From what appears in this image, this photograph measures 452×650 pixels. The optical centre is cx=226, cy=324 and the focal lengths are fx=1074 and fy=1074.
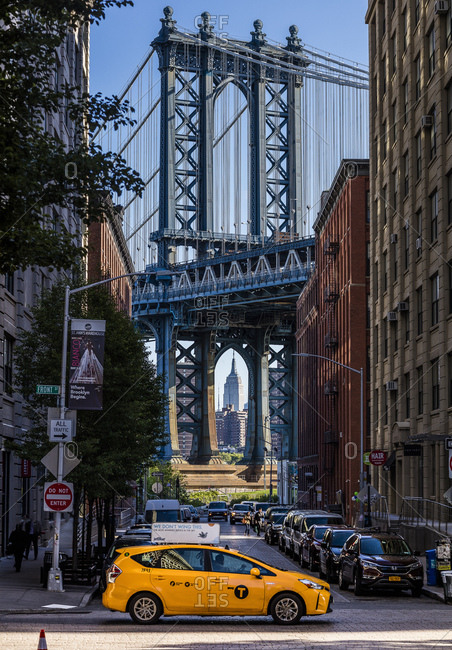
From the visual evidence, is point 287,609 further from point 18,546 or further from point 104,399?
point 104,399

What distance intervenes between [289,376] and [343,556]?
15799 centimetres

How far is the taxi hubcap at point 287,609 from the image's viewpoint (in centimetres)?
1922

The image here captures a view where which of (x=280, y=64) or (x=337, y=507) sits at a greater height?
(x=280, y=64)

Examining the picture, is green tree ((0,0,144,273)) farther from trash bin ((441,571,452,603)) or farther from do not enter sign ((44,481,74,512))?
trash bin ((441,571,452,603))

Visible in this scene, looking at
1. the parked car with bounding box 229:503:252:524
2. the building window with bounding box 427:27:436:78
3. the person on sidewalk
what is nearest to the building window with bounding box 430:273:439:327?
the building window with bounding box 427:27:436:78

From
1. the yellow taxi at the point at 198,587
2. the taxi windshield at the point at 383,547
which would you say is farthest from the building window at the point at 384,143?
the yellow taxi at the point at 198,587

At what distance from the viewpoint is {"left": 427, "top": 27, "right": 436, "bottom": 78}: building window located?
46.2 m

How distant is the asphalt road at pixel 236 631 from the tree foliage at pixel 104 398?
1046cm

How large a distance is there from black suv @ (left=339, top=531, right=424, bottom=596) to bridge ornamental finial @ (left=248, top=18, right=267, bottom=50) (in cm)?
13140

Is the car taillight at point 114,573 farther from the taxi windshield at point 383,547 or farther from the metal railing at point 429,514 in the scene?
the metal railing at point 429,514

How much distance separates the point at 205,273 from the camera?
448 ft

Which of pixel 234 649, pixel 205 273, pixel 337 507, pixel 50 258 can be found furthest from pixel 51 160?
pixel 205 273

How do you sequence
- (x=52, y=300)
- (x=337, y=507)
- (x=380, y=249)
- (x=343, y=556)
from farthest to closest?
(x=337, y=507)
(x=380, y=249)
(x=52, y=300)
(x=343, y=556)

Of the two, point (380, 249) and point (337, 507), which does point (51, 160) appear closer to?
point (380, 249)
